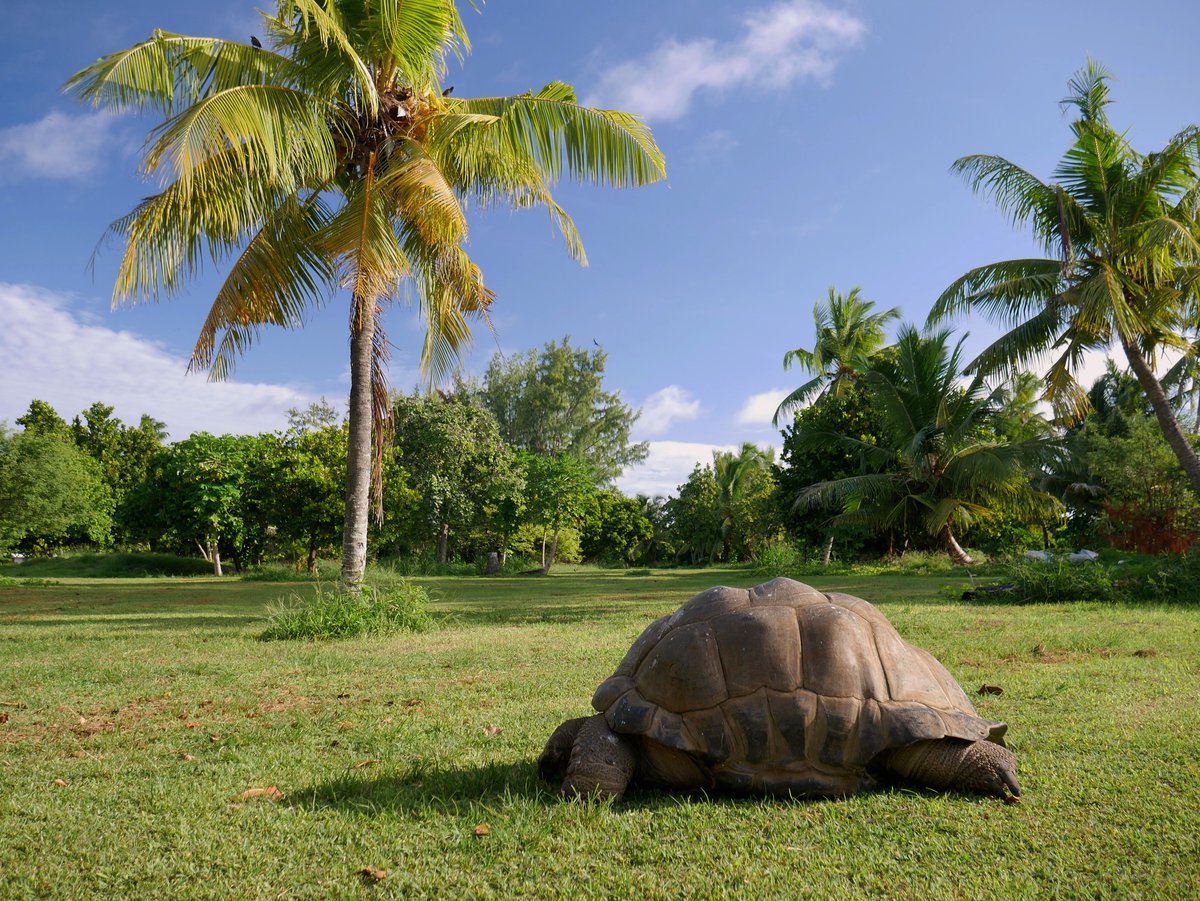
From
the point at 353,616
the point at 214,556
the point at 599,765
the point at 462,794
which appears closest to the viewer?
the point at 599,765

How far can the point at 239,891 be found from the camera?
2775mm

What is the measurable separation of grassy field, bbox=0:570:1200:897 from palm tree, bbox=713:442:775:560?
125ft

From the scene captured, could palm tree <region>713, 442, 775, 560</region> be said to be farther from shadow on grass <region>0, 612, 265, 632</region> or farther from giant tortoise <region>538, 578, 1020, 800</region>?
giant tortoise <region>538, 578, 1020, 800</region>

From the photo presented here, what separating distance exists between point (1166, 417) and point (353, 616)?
1446 cm

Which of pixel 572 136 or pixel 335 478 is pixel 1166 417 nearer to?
pixel 572 136

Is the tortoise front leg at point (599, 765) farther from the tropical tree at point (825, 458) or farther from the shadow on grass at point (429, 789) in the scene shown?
the tropical tree at point (825, 458)

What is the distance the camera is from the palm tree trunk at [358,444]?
10703 millimetres

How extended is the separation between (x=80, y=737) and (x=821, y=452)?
25699 mm

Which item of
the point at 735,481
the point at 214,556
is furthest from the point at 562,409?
the point at 214,556

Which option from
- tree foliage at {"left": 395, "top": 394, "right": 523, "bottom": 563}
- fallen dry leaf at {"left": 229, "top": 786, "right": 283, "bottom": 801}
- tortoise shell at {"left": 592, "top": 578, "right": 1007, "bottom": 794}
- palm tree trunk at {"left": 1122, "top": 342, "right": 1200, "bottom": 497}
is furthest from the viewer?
tree foliage at {"left": 395, "top": 394, "right": 523, "bottom": 563}

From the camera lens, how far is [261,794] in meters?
3.81

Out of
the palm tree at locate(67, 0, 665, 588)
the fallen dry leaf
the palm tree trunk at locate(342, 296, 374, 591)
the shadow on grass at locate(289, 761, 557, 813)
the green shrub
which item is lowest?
the fallen dry leaf

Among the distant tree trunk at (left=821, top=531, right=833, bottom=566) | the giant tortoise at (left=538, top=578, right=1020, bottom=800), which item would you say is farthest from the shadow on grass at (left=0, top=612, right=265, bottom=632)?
the distant tree trunk at (left=821, top=531, right=833, bottom=566)

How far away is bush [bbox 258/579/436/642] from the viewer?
9820 mm
